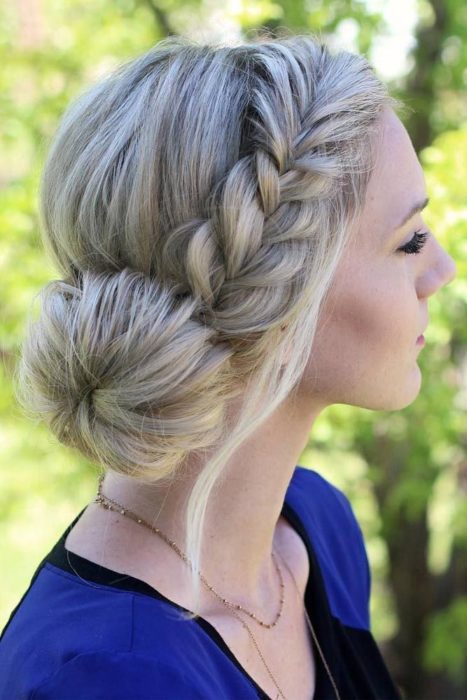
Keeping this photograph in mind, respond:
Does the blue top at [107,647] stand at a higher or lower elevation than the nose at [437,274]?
lower

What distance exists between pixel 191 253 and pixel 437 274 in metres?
0.47

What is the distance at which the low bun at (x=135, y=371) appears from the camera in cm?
109

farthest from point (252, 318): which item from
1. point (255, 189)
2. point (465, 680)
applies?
point (465, 680)

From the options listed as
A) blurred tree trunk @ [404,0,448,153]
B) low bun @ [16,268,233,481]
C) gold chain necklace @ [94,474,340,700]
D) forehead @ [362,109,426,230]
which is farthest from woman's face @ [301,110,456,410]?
blurred tree trunk @ [404,0,448,153]

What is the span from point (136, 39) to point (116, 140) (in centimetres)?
184

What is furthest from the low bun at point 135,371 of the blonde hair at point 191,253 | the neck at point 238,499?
the neck at point 238,499

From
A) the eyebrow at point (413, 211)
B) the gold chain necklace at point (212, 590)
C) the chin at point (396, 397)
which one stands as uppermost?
the eyebrow at point (413, 211)

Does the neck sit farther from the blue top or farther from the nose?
the nose

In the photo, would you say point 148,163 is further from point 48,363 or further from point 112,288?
point 48,363

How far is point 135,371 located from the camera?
110cm

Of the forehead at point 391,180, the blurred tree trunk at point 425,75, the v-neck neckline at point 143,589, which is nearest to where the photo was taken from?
the v-neck neckline at point 143,589

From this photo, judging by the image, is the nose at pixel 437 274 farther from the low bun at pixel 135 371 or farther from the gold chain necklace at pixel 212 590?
the gold chain necklace at pixel 212 590

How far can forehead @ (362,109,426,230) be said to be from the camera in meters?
1.25

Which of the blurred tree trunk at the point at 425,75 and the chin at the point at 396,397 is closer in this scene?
the chin at the point at 396,397
